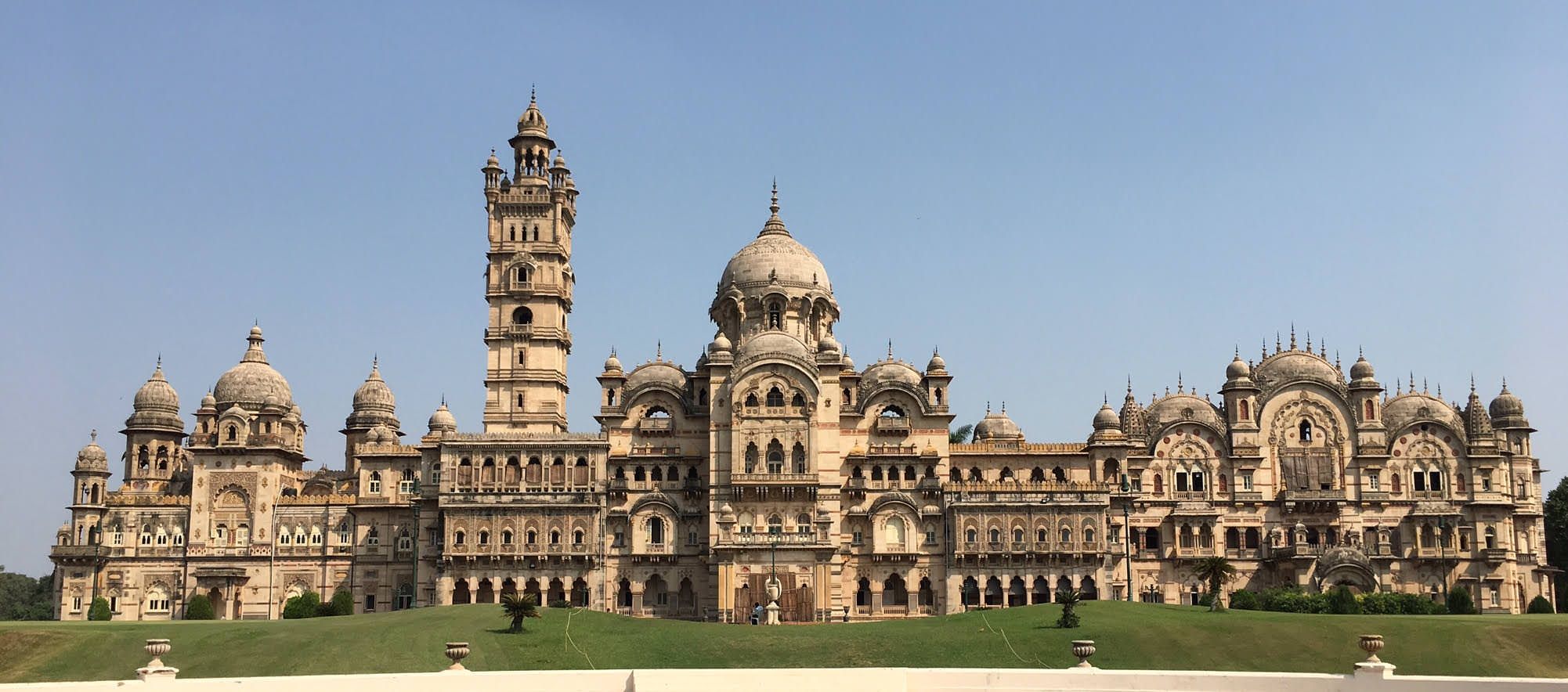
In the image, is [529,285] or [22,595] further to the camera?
[22,595]

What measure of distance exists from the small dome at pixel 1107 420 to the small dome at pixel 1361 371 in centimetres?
1188

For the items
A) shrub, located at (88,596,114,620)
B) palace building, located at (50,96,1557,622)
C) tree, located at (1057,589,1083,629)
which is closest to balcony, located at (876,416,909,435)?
palace building, located at (50,96,1557,622)

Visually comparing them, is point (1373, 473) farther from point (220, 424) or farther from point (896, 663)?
point (220, 424)

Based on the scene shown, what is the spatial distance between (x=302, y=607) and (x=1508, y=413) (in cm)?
5644

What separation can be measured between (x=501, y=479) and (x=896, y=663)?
92.7 feet

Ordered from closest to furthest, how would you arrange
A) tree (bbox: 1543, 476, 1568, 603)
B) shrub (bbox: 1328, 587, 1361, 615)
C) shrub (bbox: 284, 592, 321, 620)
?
shrub (bbox: 1328, 587, 1361, 615) < shrub (bbox: 284, 592, 321, 620) < tree (bbox: 1543, 476, 1568, 603)

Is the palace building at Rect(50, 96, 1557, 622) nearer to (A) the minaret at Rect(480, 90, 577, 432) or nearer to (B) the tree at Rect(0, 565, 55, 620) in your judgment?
(A) the minaret at Rect(480, 90, 577, 432)

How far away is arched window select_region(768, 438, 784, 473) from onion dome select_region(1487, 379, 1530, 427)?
117 feet

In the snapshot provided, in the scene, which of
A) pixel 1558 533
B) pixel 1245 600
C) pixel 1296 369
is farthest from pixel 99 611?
pixel 1558 533

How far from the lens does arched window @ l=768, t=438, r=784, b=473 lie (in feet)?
210

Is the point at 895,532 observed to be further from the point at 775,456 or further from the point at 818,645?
the point at 818,645

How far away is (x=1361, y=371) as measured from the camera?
72.1 m

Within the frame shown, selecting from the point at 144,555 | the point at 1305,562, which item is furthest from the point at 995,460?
the point at 144,555

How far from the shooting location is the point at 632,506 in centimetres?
6475
